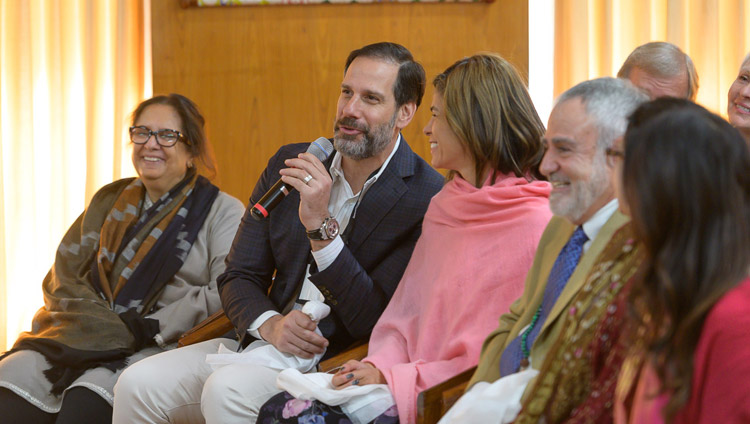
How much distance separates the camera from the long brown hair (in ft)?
8.32

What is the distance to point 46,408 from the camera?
3115 millimetres

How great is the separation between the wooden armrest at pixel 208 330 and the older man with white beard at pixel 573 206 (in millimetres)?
1319

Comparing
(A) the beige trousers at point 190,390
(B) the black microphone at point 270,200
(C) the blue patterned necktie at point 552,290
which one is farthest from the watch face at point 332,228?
(C) the blue patterned necktie at point 552,290

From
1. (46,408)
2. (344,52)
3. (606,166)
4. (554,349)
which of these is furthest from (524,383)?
(344,52)

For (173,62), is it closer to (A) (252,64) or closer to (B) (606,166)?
(A) (252,64)

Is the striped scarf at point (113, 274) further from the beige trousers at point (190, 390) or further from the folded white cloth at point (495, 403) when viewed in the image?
the folded white cloth at point (495, 403)

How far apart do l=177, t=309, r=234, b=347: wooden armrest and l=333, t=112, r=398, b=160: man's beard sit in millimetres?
790

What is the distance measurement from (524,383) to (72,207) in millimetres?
3513

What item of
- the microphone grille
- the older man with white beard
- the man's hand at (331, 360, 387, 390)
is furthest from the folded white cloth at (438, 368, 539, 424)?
A: the microphone grille

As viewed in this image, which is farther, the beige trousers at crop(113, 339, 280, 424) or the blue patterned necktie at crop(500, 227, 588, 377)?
the beige trousers at crop(113, 339, 280, 424)

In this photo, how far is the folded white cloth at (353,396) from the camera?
7.50ft

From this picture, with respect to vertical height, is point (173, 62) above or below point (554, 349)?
above

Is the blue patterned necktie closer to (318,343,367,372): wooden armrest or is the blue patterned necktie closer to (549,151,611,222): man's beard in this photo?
(549,151,611,222): man's beard

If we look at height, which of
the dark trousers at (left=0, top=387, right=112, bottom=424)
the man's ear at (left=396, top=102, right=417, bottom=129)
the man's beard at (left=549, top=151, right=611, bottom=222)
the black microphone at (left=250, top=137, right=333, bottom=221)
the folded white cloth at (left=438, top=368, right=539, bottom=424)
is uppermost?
the man's ear at (left=396, top=102, right=417, bottom=129)
